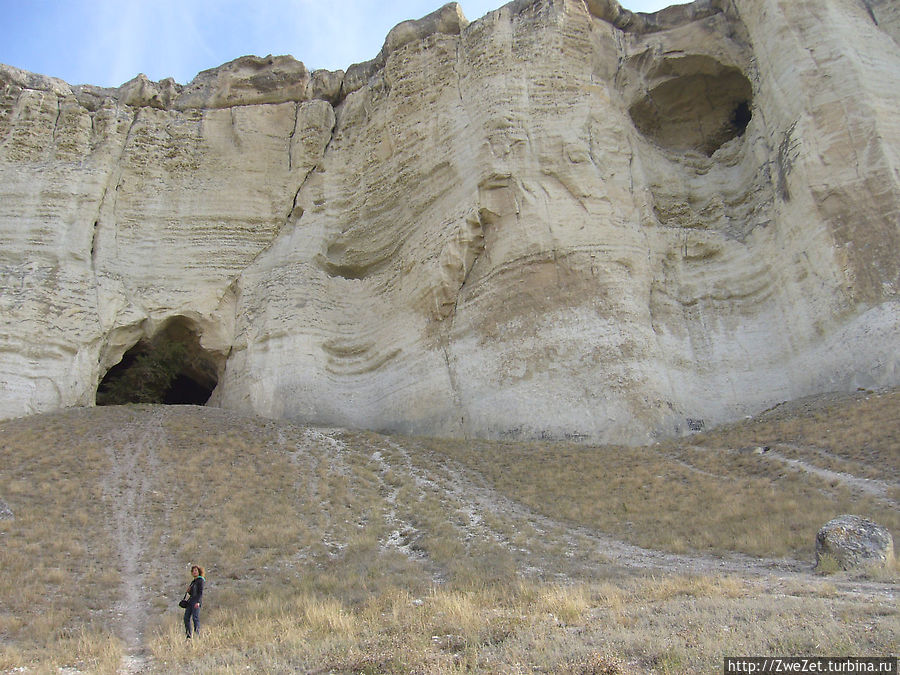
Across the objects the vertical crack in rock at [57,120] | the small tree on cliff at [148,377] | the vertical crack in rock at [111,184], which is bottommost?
the small tree on cliff at [148,377]

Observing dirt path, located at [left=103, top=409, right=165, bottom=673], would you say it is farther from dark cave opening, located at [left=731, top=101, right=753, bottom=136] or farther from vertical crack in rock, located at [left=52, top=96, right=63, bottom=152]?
dark cave opening, located at [left=731, top=101, right=753, bottom=136]

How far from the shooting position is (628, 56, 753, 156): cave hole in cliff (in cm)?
2484

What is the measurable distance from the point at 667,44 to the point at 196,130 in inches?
677

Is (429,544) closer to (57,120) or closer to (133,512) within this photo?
(133,512)

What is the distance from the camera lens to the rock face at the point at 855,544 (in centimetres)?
810

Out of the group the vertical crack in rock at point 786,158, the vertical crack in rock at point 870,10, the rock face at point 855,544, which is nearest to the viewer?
the rock face at point 855,544

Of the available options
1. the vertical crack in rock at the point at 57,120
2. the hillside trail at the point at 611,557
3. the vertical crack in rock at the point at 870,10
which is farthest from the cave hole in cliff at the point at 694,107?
the vertical crack in rock at the point at 57,120

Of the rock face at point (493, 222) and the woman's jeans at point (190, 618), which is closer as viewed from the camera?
the woman's jeans at point (190, 618)

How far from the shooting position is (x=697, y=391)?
19.1 metres

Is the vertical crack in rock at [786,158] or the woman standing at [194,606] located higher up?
the vertical crack in rock at [786,158]

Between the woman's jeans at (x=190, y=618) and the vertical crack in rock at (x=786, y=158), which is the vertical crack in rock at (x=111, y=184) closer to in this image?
the woman's jeans at (x=190, y=618)

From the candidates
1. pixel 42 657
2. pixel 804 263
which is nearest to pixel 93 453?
pixel 42 657

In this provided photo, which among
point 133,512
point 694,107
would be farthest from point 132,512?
point 694,107

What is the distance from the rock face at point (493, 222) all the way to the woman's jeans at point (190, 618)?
1134 centimetres
